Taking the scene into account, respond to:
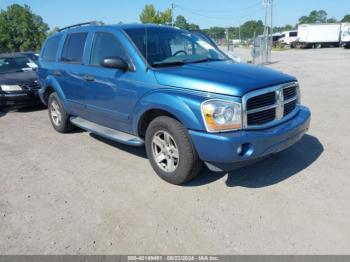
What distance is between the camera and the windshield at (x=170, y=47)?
15.1 ft

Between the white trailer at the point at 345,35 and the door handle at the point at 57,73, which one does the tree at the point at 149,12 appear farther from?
the door handle at the point at 57,73

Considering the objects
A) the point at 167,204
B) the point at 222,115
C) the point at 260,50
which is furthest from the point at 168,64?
the point at 260,50

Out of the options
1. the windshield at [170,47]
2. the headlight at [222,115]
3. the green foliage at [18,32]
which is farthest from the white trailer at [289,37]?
the headlight at [222,115]

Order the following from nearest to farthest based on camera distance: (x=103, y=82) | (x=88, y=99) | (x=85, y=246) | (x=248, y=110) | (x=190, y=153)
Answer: (x=85, y=246), (x=248, y=110), (x=190, y=153), (x=103, y=82), (x=88, y=99)

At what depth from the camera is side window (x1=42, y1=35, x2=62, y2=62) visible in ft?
21.8

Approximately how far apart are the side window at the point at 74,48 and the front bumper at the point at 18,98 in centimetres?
354

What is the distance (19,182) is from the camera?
4.66 metres

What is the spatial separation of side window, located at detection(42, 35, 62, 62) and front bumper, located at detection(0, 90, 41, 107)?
2470 mm

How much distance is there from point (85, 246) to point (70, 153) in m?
2.76

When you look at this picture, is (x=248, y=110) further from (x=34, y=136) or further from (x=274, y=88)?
(x=34, y=136)

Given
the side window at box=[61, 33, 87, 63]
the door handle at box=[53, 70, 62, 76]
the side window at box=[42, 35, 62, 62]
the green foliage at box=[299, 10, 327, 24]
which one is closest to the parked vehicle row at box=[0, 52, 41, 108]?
the side window at box=[42, 35, 62, 62]

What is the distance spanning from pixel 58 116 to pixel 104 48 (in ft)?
7.74

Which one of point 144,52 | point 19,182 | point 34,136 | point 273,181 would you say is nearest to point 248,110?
point 273,181

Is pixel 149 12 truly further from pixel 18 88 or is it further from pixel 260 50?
pixel 18 88
